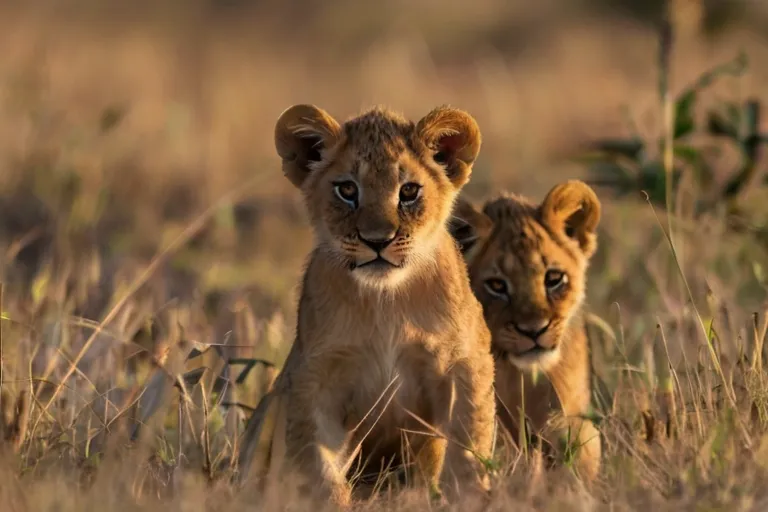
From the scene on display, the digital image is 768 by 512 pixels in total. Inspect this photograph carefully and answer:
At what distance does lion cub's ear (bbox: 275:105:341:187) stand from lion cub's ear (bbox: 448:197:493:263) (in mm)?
730

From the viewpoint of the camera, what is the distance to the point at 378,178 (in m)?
5.04

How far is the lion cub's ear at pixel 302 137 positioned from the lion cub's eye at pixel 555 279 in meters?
1.12

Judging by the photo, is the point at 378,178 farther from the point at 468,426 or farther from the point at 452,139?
the point at 468,426

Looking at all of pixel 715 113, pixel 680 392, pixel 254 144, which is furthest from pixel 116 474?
pixel 254 144

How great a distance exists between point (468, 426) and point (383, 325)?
0.45 metres

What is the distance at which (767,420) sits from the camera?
493cm

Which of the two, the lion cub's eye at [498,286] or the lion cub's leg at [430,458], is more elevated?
the lion cub's eye at [498,286]

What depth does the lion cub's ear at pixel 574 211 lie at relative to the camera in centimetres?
602

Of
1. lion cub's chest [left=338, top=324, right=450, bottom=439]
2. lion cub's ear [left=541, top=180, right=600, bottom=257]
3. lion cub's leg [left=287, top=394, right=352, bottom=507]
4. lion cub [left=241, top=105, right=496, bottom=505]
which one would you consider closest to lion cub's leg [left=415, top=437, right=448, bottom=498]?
lion cub [left=241, top=105, right=496, bottom=505]

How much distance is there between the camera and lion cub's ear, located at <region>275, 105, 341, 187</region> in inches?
205

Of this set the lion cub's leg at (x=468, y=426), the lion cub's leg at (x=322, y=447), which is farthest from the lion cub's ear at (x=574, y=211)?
the lion cub's leg at (x=322, y=447)

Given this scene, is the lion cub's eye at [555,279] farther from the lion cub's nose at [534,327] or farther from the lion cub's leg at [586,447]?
the lion cub's leg at [586,447]

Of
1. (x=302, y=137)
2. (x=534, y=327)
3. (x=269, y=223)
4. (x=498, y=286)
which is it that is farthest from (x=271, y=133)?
(x=302, y=137)

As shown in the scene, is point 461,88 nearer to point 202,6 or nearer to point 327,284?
point 202,6
